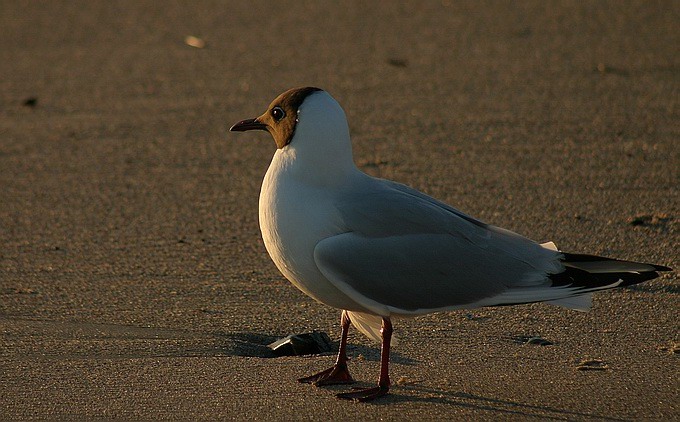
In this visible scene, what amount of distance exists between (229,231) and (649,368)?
2551 millimetres

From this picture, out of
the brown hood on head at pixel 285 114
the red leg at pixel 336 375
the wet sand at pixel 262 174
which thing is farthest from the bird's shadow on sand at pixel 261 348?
the brown hood on head at pixel 285 114

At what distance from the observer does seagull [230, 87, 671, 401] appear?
3902 millimetres

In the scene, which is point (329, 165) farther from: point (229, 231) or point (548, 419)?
point (229, 231)

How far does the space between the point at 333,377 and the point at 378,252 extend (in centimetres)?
50

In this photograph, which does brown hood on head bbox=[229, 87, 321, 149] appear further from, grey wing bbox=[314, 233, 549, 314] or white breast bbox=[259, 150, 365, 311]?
grey wing bbox=[314, 233, 549, 314]

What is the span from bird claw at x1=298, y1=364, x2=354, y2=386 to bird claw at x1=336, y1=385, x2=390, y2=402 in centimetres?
12

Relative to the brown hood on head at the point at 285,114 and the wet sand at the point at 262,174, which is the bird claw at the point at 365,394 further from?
the brown hood on head at the point at 285,114

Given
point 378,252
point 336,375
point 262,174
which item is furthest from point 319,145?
point 262,174

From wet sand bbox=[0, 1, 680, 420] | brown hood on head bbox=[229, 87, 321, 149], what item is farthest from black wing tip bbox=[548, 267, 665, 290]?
brown hood on head bbox=[229, 87, 321, 149]

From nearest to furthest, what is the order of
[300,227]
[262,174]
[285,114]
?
[300,227], [285,114], [262,174]

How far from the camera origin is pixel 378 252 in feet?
12.9

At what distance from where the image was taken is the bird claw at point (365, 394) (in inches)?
152

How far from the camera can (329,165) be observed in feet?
13.3

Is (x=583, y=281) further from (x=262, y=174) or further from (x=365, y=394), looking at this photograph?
(x=262, y=174)
